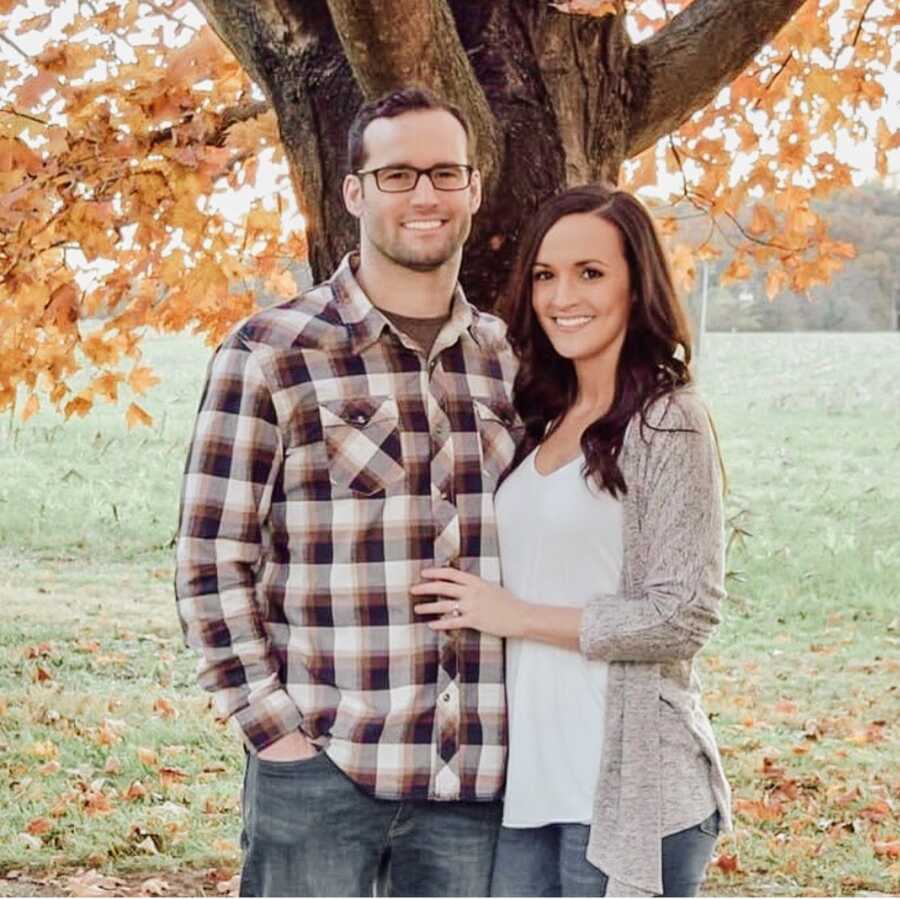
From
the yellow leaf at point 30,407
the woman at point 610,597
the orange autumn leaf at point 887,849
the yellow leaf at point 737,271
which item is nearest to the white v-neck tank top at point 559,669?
the woman at point 610,597

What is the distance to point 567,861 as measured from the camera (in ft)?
6.31

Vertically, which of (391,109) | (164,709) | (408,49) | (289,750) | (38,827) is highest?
(408,49)

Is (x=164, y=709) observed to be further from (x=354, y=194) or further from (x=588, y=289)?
(x=588, y=289)

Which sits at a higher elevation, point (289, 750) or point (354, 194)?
point (354, 194)

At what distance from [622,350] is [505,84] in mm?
661

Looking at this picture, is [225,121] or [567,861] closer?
[567,861]

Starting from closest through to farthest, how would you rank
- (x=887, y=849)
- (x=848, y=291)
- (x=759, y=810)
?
(x=887, y=849) < (x=759, y=810) < (x=848, y=291)

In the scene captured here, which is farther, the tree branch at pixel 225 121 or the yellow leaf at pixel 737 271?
the yellow leaf at pixel 737 271

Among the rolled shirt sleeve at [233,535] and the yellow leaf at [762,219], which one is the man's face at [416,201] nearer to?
the rolled shirt sleeve at [233,535]

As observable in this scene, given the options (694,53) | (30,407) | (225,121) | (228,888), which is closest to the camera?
(694,53)

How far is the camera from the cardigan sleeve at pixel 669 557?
6.18ft

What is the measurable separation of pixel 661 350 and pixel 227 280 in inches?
76.8

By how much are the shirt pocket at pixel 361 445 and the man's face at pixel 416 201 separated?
228 millimetres

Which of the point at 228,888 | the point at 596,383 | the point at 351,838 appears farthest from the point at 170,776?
the point at 596,383
